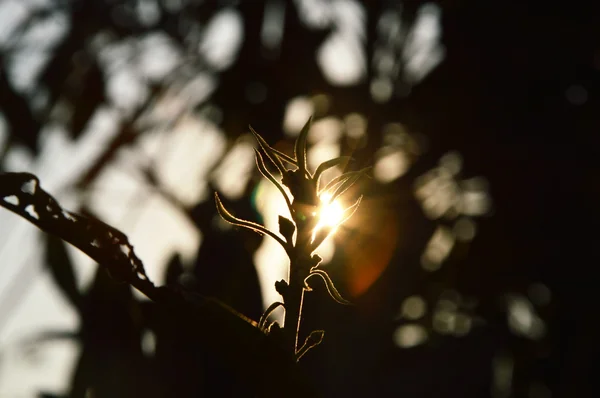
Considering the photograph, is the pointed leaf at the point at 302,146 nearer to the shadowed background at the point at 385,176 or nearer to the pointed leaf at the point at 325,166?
the pointed leaf at the point at 325,166

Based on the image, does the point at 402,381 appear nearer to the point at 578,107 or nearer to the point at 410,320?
the point at 410,320

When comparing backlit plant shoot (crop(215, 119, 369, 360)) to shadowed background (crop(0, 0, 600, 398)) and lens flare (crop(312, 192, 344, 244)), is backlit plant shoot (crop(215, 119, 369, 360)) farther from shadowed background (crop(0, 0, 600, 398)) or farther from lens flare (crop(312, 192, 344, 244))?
shadowed background (crop(0, 0, 600, 398))

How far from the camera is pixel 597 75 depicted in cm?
144

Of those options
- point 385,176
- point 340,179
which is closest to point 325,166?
point 340,179

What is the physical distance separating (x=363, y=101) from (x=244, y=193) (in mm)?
429

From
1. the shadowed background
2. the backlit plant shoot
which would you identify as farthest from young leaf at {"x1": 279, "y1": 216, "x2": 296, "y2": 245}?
the shadowed background

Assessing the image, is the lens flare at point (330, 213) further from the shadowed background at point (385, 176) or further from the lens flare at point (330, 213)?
the shadowed background at point (385, 176)

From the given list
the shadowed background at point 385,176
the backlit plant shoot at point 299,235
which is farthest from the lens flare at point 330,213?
the shadowed background at point 385,176

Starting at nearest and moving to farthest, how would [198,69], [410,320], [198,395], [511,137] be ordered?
[198,395]
[410,320]
[511,137]
[198,69]

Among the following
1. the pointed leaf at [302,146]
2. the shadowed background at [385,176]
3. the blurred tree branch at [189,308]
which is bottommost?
the blurred tree branch at [189,308]

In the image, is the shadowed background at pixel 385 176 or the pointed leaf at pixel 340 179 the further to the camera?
the shadowed background at pixel 385 176

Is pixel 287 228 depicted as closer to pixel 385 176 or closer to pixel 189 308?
pixel 189 308

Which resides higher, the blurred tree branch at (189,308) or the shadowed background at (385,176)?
the shadowed background at (385,176)

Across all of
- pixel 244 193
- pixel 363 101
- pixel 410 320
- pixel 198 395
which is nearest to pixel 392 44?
pixel 363 101
